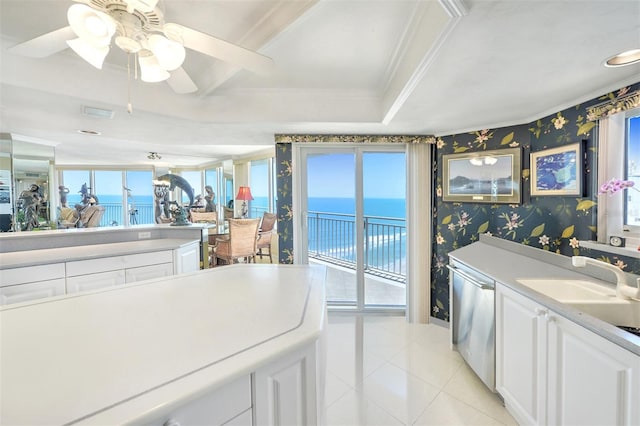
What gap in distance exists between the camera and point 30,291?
6.14 ft

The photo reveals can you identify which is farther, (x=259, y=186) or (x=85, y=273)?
(x=259, y=186)

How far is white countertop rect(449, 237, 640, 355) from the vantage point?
110 cm

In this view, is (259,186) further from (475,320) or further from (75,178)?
(75,178)

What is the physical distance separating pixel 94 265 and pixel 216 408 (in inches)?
84.1

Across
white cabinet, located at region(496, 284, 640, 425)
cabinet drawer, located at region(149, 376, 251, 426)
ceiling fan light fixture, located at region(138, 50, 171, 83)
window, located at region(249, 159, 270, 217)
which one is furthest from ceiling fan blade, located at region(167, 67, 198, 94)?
window, located at region(249, 159, 270, 217)

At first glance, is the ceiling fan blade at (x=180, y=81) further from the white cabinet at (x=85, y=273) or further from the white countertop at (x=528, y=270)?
the white countertop at (x=528, y=270)

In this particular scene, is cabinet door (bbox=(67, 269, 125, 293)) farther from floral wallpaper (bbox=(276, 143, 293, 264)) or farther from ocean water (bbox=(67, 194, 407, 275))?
ocean water (bbox=(67, 194, 407, 275))

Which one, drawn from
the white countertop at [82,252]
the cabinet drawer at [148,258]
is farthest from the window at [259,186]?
the cabinet drawer at [148,258]

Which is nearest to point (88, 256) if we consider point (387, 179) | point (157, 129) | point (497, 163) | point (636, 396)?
point (157, 129)

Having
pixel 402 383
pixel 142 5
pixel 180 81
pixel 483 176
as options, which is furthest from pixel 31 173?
pixel 483 176

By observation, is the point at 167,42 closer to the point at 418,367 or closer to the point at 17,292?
the point at 17,292

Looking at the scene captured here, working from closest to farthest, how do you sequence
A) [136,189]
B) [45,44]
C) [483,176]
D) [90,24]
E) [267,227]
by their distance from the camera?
[90,24]
[45,44]
[483,176]
[267,227]
[136,189]

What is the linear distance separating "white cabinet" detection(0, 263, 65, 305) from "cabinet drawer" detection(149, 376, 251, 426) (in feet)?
6.74

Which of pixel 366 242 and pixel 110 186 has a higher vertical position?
pixel 110 186
